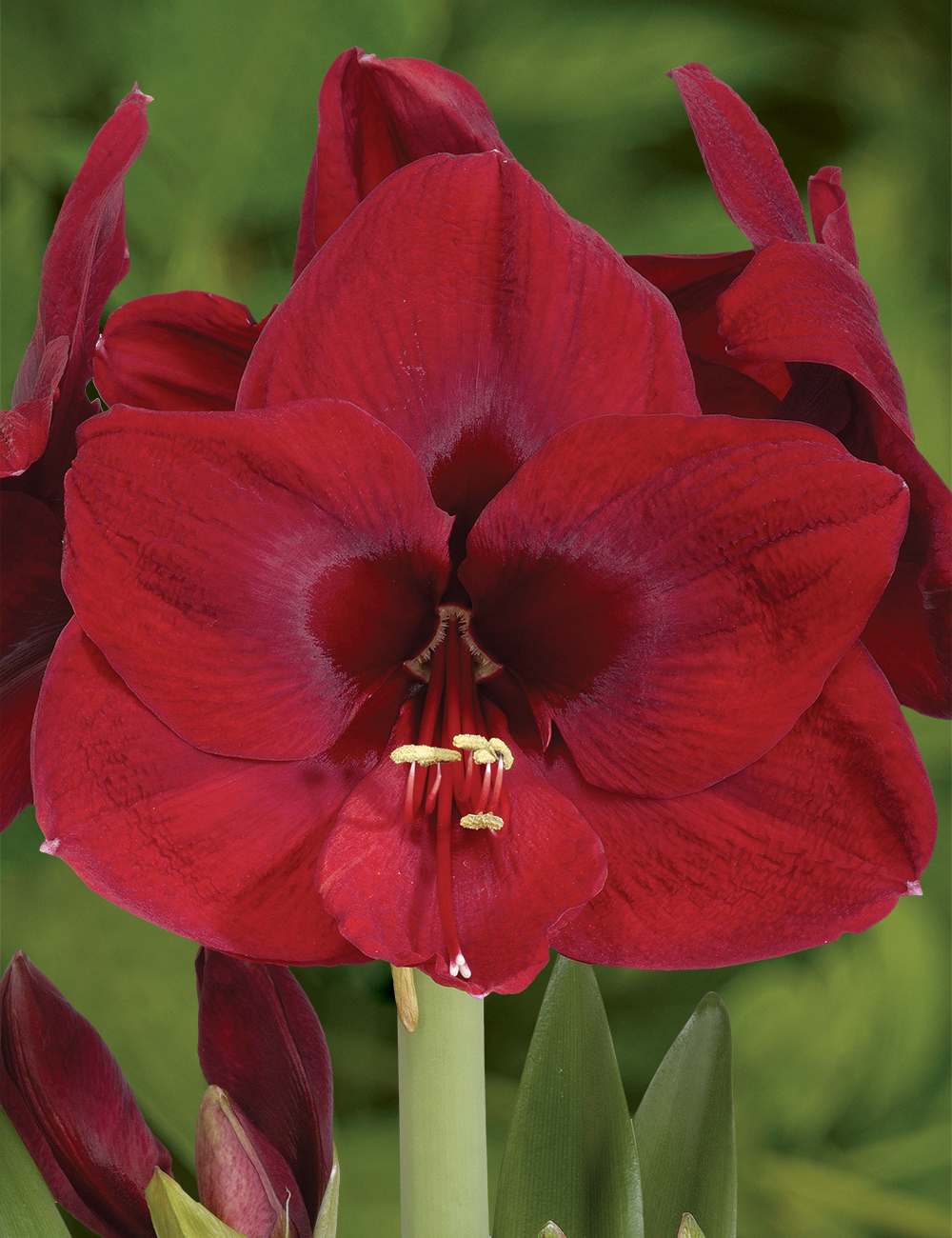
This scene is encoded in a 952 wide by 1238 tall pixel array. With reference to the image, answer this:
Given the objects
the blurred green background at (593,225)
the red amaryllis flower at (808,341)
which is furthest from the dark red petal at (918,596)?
the blurred green background at (593,225)

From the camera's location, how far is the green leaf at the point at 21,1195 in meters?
0.45

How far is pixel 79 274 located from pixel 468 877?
25 centimetres

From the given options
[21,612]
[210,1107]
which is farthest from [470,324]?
[210,1107]

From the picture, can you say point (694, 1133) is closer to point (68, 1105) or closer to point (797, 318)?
point (68, 1105)

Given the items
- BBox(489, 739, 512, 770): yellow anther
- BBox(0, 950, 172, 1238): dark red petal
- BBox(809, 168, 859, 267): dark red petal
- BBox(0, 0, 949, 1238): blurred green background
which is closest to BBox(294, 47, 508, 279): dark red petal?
BBox(809, 168, 859, 267): dark red petal

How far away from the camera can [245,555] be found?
0.37 m

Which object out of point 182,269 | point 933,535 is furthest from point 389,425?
point 182,269

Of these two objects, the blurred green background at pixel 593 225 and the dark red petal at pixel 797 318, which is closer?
the dark red petal at pixel 797 318

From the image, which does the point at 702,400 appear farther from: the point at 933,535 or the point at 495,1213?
the point at 495,1213

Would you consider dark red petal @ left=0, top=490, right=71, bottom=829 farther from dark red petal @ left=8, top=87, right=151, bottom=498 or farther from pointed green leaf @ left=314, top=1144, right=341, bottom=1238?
pointed green leaf @ left=314, top=1144, right=341, bottom=1238

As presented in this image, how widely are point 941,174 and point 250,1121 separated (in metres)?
0.82

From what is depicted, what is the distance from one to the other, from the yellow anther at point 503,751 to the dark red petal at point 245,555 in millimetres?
58

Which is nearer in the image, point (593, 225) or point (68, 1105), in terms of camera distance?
point (68, 1105)

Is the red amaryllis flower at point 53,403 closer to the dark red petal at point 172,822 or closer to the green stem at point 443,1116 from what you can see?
the dark red petal at point 172,822
